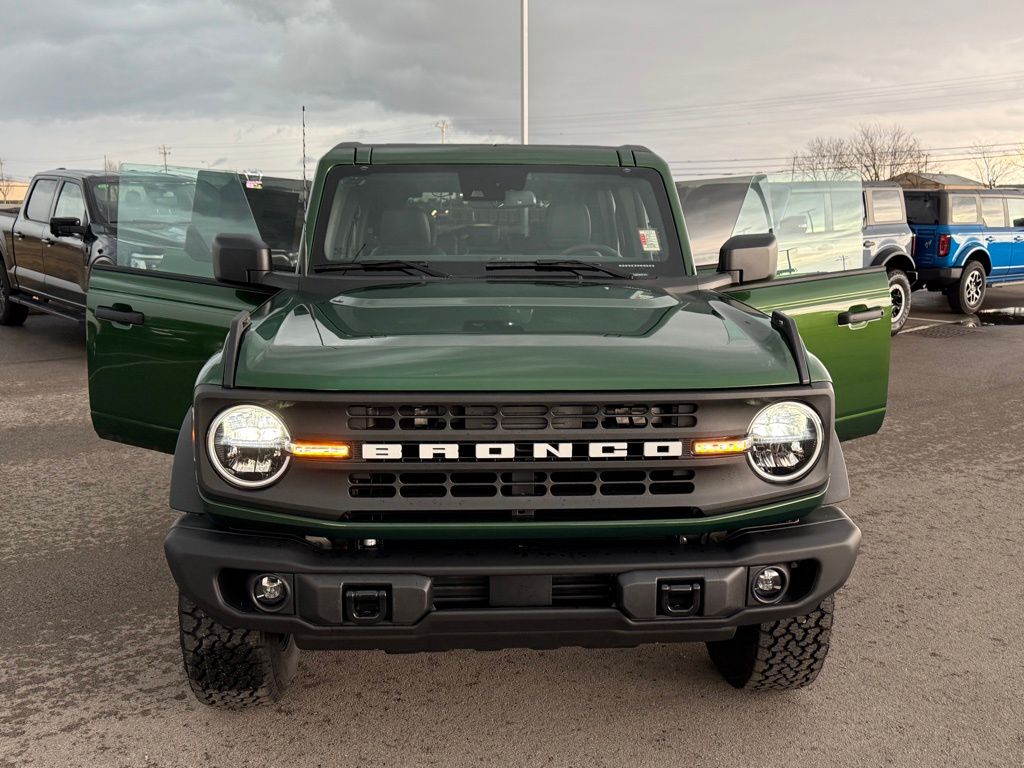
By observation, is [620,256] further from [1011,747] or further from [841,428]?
[1011,747]

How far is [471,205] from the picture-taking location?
4410 millimetres

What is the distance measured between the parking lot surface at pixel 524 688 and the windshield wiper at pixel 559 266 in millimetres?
1458

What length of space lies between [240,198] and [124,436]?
4.02 m

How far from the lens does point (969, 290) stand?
1631 cm

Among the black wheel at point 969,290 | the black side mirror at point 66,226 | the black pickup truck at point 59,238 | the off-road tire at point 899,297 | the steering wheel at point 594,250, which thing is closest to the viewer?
the steering wheel at point 594,250

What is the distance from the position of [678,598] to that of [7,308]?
13.2 meters

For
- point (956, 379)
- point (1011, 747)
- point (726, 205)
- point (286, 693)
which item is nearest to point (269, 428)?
point (286, 693)

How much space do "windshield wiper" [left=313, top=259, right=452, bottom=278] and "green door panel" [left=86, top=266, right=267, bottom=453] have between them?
31 cm

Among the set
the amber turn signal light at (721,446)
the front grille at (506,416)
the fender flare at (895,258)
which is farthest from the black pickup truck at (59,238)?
the fender flare at (895,258)

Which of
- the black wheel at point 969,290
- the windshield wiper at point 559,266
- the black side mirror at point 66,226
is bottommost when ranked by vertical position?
the black wheel at point 969,290

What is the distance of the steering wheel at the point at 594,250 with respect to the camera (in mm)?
4312

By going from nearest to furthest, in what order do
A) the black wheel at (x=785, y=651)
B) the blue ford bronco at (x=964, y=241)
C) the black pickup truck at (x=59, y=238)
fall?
1. the black wheel at (x=785, y=651)
2. the black pickup truck at (x=59, y=238)
3. the blue ford bronco at (x=964, y=241)

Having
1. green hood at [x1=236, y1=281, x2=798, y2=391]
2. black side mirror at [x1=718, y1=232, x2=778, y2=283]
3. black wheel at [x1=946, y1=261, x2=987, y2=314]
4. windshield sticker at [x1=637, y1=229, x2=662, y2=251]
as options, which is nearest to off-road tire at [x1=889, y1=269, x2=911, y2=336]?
black wheel at [x1=946, y1=261, x2=987, y2=314]

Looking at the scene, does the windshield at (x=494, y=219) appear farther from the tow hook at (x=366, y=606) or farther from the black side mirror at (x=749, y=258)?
the tow hook at (x=366, y=606)
